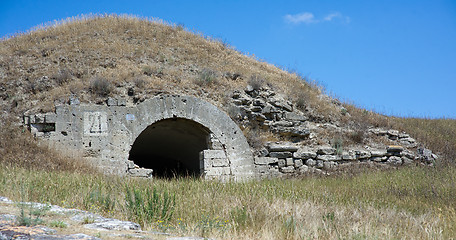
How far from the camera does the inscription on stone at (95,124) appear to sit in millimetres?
10133

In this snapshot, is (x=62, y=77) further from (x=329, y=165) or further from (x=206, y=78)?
(x=329, y=165)

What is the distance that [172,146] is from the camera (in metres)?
13.8

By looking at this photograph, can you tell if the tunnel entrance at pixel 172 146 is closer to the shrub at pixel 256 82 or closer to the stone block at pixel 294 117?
the shrub at pixel 256 82

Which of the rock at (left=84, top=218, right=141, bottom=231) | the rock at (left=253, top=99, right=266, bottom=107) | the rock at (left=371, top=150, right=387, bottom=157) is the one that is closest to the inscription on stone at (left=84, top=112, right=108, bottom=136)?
the rock at (left=253, top=99, right=266, bottom=107)

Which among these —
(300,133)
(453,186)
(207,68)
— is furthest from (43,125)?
(453,186)

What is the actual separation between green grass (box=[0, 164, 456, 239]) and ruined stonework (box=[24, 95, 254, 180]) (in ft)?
7.73

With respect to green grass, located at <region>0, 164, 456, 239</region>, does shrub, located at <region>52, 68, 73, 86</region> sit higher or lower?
higher

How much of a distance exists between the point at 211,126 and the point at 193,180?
8.22 ft

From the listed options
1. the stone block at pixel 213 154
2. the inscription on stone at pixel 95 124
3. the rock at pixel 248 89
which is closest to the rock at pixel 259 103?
the rock at pixel 248 89

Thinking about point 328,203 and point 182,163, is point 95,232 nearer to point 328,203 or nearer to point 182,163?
point 328,203

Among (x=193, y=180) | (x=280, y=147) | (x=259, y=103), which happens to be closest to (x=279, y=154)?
(x=280, y=147)

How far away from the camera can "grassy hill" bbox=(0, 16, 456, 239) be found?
561 cm

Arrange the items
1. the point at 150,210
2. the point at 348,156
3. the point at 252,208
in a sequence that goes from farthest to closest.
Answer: the point at 348,156 → the point at 252,208 → the point at 150,210

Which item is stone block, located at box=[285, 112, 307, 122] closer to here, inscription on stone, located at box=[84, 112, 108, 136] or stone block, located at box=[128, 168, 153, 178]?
stone block, located at box=[128, 168, 153, 178]
